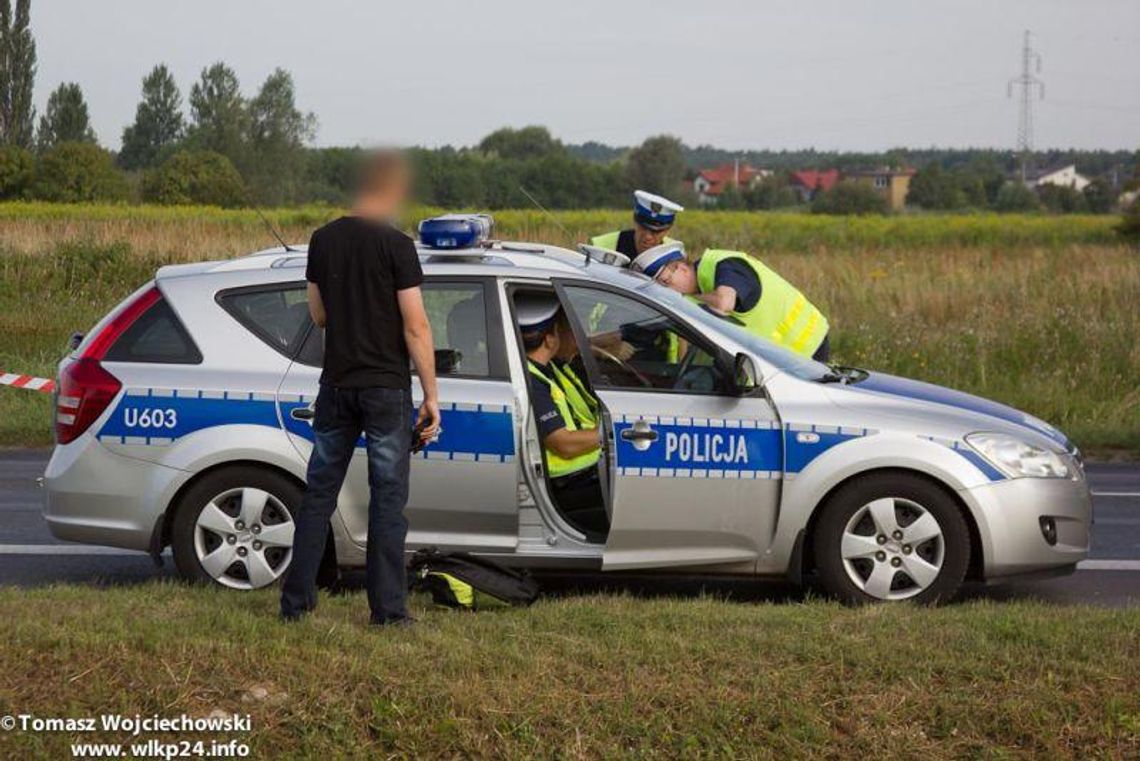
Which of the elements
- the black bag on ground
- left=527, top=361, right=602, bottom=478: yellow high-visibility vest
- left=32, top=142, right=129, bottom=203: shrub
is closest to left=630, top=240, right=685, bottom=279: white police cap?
left=527, top=361, right=602, bottom=478: yellow high-visibility vest

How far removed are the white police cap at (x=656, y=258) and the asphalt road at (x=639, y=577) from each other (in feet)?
5.31

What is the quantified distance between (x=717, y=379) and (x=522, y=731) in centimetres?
236

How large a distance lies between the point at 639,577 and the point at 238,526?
1.89m

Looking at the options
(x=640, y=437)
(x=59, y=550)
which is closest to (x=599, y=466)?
(x=640, y=437)

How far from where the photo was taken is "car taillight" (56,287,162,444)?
24.6 ft

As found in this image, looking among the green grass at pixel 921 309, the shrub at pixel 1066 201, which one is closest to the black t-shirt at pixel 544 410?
the green grass at pixel 921 309

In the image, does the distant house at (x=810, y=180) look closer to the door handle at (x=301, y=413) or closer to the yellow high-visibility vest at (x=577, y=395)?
the yellow high-visibility vest at (x=577, y=395)

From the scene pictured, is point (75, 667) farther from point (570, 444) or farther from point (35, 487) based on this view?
point (35, 487)

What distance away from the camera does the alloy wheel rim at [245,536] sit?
743 cm

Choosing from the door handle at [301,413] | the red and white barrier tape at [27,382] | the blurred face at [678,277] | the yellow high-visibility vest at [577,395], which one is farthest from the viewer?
the red and white barrier tape at [27,382]

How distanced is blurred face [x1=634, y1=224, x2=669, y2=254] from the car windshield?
176 cm

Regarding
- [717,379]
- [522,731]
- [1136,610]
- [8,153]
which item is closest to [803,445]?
[717,379]

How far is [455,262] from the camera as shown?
7734 mm

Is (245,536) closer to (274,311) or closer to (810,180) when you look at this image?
(274,311)
